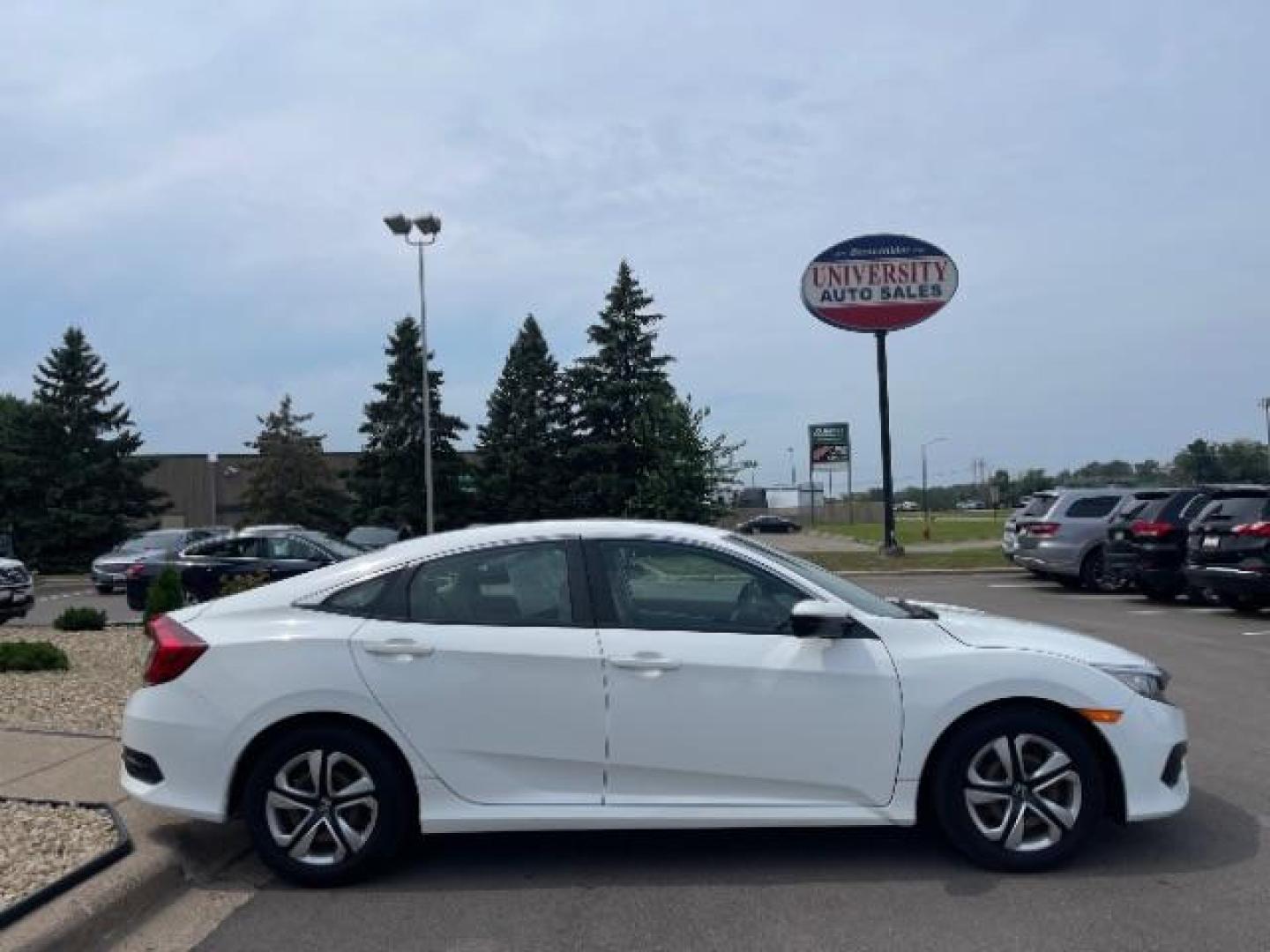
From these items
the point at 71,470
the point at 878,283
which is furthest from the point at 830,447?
the point at 71,470

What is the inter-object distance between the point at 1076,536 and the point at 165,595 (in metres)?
14.5

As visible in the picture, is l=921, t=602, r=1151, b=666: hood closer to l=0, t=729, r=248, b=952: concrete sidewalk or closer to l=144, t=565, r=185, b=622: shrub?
l=0, t=729, r=248, b=952: concrete sidewalk

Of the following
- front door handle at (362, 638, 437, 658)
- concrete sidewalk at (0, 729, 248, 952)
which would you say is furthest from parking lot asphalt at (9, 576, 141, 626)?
front door handle at (362, 638, 437, 658)

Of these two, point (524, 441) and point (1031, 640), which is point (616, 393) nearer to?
point (524, 441)

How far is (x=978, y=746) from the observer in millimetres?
5105

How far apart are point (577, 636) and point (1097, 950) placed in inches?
92.1

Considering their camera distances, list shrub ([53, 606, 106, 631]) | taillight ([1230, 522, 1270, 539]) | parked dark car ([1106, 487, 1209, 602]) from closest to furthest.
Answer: taillight ([1230, 522, 1270, 539]), shrub ([53, 606, 106, 631]), parked dark car ([1106, 487, 1209, 602])

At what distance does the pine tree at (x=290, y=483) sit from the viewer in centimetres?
5147

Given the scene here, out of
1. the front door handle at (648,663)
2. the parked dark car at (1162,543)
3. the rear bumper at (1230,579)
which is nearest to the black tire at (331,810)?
the front door handle at (648,663)

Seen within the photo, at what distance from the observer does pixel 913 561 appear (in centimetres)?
2842

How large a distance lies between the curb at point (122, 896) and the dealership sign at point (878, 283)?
27.2m

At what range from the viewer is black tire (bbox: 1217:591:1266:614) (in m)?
15.8

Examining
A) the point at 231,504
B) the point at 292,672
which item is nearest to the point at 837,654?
the point at 292,672

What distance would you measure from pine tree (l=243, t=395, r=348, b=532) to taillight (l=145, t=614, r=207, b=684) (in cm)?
4660
